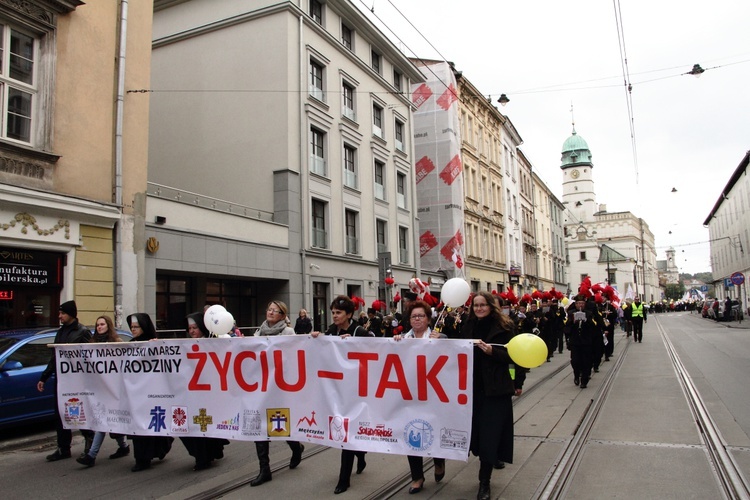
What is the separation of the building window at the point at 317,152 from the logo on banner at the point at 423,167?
1375 cm

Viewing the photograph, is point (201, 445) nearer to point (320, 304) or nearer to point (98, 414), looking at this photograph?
point (98, 414)

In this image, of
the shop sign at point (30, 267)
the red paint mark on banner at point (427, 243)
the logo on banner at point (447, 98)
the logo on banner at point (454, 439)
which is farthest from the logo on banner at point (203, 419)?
the logo on banner at point (447, 98)

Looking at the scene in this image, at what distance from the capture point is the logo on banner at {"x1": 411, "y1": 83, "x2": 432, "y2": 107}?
3562cm

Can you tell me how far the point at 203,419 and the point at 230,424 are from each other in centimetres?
34

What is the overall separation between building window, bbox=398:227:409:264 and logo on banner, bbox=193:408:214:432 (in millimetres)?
23404

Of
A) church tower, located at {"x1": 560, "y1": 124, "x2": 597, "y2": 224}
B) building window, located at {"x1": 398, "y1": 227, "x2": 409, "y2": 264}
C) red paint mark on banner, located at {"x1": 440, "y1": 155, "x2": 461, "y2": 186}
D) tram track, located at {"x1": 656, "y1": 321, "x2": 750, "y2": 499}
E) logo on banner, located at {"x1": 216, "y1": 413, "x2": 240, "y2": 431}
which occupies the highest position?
church tower, located at {"x1": 560, "y1": 124, "x2": 597, "y2": 224}

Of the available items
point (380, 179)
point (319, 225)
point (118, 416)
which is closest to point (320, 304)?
point (319, 225)

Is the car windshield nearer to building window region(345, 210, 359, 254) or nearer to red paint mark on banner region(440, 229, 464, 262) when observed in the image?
building window region(345, 210, 359, 254)

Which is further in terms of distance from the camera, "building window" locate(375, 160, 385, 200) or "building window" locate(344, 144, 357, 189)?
"building window" locate(375, 160, 385, 200)

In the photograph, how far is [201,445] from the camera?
6.22 meters

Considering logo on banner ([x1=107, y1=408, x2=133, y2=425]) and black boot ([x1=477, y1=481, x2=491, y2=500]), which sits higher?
logo on banner ([x1=107, y1=408, x2=133, y2=425])

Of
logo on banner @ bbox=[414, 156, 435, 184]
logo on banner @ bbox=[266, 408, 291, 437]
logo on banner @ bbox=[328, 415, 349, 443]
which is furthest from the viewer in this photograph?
logo on banner @ bbox=[414, 156, 435, 184]

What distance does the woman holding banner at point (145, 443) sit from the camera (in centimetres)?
630

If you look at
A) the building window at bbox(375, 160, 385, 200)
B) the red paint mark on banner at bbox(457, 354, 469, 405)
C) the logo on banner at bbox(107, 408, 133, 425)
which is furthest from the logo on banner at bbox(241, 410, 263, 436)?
the building window at bbox(375, 160, 385, 200)
